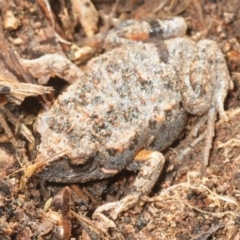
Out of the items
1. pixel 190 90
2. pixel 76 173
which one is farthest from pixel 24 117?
pixel 190 90

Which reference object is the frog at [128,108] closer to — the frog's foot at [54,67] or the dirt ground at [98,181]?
the frog's foot at [54,67]

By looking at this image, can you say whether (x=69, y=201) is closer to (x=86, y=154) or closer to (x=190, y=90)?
(x=86, y=154)

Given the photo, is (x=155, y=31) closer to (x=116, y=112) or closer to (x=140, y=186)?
(x=116, y=112)

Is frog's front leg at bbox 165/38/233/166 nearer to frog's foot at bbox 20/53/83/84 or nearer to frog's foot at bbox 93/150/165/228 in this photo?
frog's foot at bbox 93/150/165/228

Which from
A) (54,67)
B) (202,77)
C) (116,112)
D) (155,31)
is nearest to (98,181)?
(116,112)

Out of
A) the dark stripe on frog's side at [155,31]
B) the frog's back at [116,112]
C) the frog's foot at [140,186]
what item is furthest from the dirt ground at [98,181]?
the dark stripe on frog's side at [155,31]

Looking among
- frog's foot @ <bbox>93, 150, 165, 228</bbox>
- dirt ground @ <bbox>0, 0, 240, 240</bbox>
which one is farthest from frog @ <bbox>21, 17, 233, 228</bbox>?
dirt ground @ <bbox>0, 0, 240, 240</bbox>
